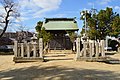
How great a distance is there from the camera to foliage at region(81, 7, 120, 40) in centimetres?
3844

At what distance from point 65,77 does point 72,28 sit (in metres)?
23.8

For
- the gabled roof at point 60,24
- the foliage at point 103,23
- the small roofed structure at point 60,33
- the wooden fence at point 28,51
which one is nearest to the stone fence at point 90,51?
the wooden fence at point 28,51

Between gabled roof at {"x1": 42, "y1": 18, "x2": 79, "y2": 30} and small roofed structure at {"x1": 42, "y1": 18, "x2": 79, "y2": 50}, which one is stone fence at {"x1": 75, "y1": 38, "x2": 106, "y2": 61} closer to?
small roofed structure at {"x1": 42, "y1": 18, "x2": 79, "y2": 50}

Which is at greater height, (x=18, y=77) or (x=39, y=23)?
(x=39, y=23)

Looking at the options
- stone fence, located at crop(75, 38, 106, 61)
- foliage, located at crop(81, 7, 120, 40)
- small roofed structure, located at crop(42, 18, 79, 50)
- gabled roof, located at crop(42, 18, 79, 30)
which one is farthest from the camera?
foliage, located at crop(81, 7, 120, 40)

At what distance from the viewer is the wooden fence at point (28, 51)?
58.6ft

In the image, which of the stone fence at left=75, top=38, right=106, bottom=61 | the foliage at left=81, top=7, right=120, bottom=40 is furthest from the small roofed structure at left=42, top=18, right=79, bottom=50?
the stone fence at left=75, top=38, right=106, bottom=61

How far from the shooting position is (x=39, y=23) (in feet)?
162

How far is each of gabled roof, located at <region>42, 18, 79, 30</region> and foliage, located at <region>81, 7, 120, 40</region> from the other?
4.40 meters

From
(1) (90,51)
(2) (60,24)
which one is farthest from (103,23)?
(1) (90,51)

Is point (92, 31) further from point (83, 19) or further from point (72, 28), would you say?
point (72, 28)

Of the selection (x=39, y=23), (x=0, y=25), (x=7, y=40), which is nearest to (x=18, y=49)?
(x=0, y=25)

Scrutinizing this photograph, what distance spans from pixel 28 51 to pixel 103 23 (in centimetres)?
2273

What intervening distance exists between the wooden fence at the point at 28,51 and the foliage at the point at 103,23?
21665mm
